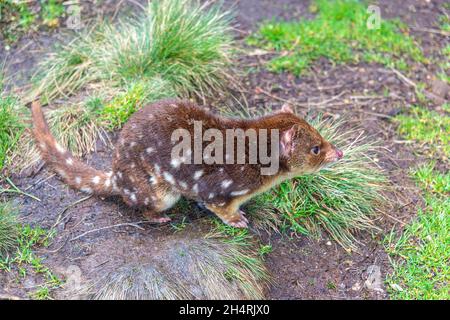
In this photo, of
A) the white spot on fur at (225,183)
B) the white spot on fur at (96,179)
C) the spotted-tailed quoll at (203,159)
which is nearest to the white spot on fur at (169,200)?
the spotted-tailed quoll at (203,159)

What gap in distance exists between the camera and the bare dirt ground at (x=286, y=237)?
17.3ft

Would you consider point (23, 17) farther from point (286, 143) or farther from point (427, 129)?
point (427, 129)

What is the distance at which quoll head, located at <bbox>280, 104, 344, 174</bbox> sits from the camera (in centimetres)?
523

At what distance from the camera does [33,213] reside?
221 inches

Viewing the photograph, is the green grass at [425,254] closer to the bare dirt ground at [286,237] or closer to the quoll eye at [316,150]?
the bare dirt ground at [286,237]

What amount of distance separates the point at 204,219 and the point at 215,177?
55 cm

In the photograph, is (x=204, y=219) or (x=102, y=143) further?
(x=102, y=143)

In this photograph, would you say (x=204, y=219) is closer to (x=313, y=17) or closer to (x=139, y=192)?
(x=139, y=192)

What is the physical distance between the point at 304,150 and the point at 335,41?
3.05 m

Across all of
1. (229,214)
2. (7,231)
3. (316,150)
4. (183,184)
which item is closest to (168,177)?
(183,184)

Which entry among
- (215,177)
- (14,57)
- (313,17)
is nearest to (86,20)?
(14,57)

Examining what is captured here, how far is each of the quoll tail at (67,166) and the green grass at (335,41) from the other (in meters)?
2.79

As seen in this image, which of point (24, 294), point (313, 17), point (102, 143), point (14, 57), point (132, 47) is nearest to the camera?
point (24, 294)

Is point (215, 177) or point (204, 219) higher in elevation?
point (215, 177)
